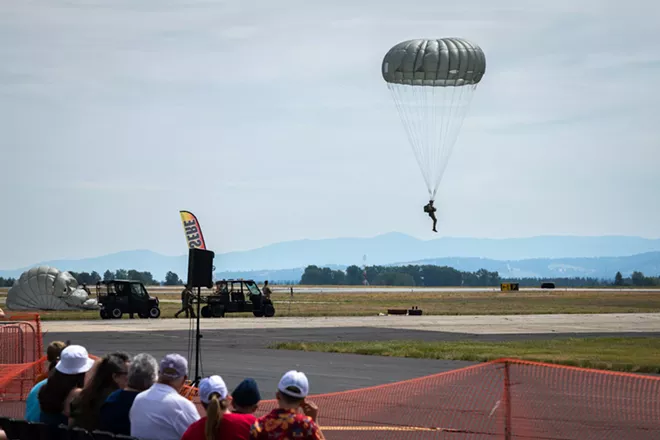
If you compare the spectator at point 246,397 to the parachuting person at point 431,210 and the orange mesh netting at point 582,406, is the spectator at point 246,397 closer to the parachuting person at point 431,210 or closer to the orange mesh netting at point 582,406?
the orange mesh netting at point 582,406

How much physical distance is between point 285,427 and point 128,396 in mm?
1874

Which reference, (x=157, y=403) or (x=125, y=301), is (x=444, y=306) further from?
(x=157, y=403)

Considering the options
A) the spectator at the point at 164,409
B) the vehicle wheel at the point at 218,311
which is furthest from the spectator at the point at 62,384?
the vehicle wheel at the point at 218,311

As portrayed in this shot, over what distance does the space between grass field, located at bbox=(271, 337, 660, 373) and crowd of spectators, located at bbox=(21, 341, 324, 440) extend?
592 inches

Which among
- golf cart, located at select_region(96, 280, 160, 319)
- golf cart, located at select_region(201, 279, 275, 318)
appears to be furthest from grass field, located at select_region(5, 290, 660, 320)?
golf cart, located at select_region(201, 279, 275, 318)

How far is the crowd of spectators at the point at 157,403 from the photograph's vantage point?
666 centimetres

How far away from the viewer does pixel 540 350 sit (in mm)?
26453

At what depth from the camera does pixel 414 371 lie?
67.9ft

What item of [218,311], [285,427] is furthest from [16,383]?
[218,311]

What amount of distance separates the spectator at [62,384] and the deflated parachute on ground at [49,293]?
154ft

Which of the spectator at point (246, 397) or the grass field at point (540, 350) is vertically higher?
the spectator at point (246, 397)

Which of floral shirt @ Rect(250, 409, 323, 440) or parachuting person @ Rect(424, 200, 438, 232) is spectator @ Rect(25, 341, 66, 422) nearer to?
floral shirt @ Rect(250, 409, 323, 440)

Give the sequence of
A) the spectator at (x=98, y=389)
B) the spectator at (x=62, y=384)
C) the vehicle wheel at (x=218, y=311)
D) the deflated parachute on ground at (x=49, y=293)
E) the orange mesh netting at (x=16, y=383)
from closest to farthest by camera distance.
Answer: the spectator at (x=98, y=389) → the spectator at (x=62, y=384) → the orange mesh netting at (x=16, y=383) → the vehicle wheel at (x=218, y=311) → the deflated parachute on ground at (x=49, y=293)

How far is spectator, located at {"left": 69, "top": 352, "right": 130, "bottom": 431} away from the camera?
320 inches
